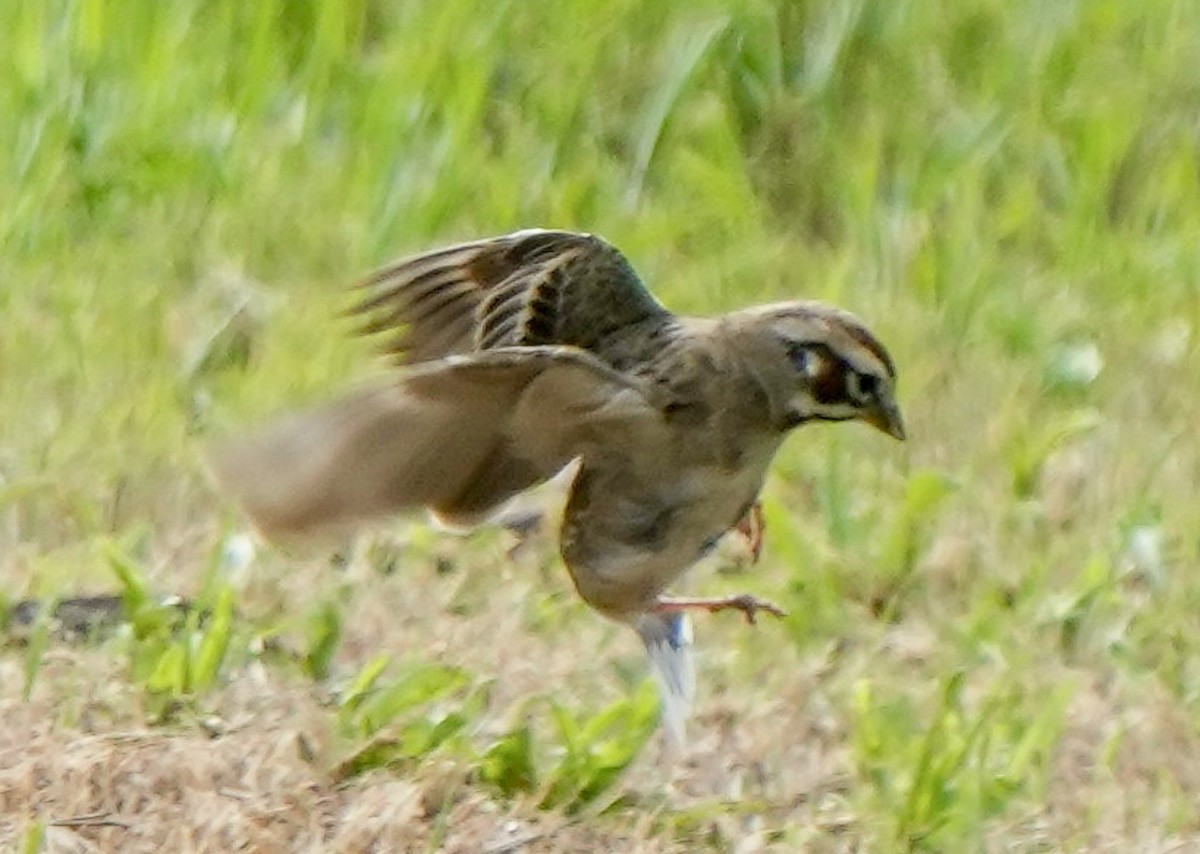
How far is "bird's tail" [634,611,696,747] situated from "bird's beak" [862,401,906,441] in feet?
1.62

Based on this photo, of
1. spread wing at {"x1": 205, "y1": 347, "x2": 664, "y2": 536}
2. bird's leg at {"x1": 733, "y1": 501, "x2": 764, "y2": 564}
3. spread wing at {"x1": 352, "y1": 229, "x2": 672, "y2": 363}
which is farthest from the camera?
bird's leg at {"x1": 733, "y1": 501, "x2": 764, "y2": 564}

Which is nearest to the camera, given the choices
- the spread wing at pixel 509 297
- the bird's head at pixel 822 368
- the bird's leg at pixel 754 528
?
the bird's head at pixel 822 368

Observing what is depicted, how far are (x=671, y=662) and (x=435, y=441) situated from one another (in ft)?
2.43

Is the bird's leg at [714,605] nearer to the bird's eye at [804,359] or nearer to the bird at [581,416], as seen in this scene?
the bird at [581,416]

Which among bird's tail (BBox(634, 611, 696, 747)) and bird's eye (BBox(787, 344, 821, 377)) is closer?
bird's eye (BBox(787, 344, 821, 377))

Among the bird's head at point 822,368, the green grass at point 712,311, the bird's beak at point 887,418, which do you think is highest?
the bird's head at point 822,368

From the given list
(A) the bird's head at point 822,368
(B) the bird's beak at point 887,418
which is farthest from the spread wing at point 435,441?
(B) the bird's beak at point 887,418

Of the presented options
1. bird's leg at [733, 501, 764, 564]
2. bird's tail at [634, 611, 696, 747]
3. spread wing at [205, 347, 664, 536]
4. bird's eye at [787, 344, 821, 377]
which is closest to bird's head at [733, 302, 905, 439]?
bird's eye at [787, 344, 821, 377]

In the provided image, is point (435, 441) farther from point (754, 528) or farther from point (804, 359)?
point (754, 528)

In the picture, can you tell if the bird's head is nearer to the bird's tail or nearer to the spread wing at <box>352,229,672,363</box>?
the spread wing at <box>352,229,672,363</box>

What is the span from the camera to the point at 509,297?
4078mm

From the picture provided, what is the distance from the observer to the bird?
11.9 ft

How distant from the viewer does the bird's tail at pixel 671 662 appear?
427cm

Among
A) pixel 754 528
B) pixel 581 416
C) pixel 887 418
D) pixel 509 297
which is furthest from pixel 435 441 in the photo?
pixel 754 528
